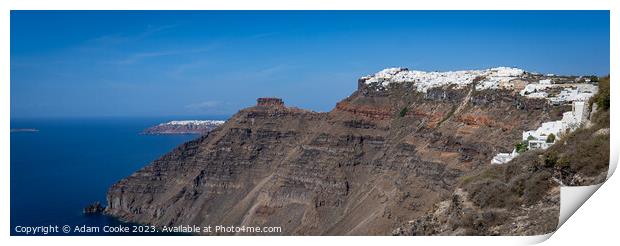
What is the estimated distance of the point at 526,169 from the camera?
18.2 meters

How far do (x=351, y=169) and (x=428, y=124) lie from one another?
7714mm

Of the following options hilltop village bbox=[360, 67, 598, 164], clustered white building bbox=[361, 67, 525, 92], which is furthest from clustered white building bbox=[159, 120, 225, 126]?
hilltop village bbox=[360, 67, 598, 164]

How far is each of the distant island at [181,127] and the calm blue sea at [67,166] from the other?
21.0 feet

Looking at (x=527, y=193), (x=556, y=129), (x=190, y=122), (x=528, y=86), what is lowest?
(x=527, y=193)

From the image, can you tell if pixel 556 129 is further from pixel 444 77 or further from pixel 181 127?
pixel 181 127

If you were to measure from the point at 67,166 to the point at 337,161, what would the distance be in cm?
2127

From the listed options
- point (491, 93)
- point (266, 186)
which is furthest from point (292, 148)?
point (491, 93)

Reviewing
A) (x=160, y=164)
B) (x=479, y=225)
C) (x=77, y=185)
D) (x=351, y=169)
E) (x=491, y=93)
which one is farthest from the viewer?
(x=160, y=164)

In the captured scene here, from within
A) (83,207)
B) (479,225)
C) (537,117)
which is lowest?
(83,207)

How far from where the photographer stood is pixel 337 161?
51188 millimetres

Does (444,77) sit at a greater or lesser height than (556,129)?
greater

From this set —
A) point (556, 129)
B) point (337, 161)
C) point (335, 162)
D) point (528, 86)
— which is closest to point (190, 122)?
point (335, 162)

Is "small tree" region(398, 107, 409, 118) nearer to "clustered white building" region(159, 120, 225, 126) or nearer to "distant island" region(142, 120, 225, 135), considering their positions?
→ "clustered white building" region(159, 120, 225, 126)

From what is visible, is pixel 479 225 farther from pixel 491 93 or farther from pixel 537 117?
pixel 491 93
